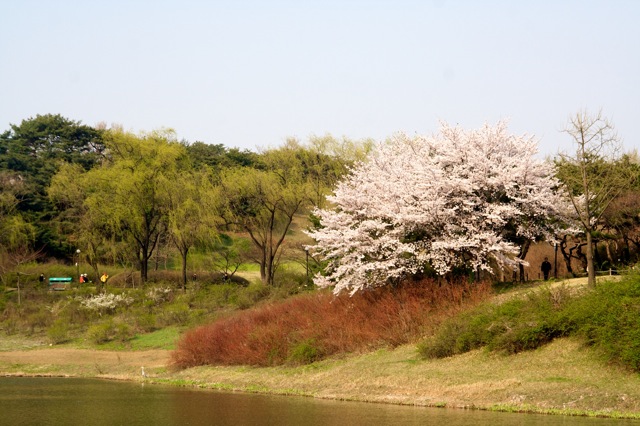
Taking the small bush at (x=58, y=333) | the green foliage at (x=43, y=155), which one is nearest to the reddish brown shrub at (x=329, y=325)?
the small bush at (x=58, y=333)

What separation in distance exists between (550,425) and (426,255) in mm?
20366

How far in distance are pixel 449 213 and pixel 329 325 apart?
858cm

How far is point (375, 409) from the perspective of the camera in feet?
98.3

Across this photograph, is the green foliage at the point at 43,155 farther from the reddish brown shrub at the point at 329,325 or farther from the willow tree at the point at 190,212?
the reddish brown shrub at the point at 329,325

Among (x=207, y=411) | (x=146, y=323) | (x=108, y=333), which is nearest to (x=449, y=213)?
(x=207, y=411)

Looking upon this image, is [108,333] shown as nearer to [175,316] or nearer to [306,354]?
[175,316]

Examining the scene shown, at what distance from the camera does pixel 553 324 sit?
1328 inches

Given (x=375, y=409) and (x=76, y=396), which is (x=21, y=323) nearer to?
(x=76, y=396)

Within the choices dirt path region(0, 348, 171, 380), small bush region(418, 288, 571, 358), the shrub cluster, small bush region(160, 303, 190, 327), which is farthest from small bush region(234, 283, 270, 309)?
small bush region(418, 288, 571, 358)

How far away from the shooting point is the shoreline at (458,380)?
28.0 m

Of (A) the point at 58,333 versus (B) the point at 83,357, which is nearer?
(B) the point at 83,357

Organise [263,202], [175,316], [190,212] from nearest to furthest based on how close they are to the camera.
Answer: [175,316] < [190,212] < [263,202]

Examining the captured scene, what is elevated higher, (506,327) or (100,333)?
(100,333)

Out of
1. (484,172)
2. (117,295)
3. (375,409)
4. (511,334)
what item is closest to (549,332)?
(511,334)
